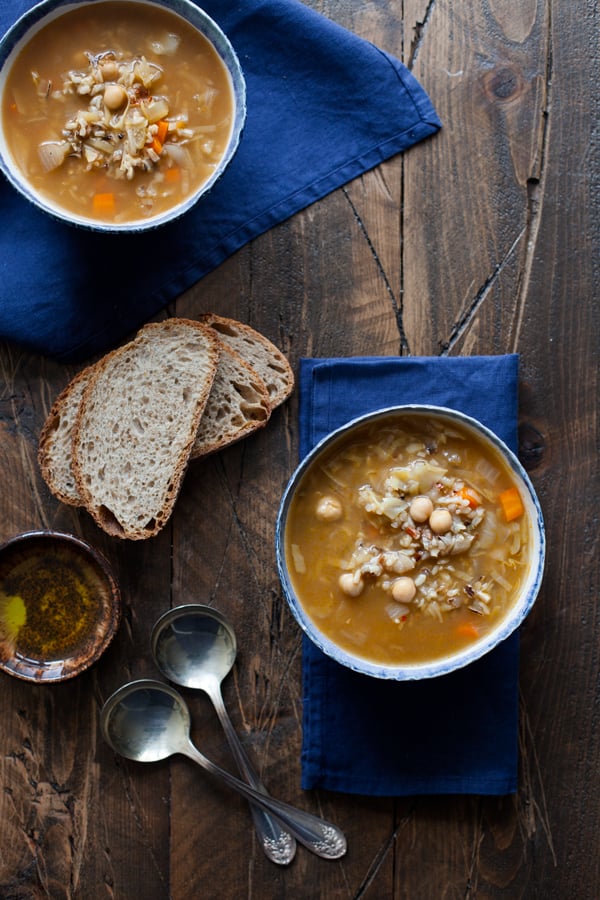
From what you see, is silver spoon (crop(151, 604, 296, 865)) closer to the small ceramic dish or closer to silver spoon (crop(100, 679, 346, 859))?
silver spoon (crop(100, 679, 346, 859))

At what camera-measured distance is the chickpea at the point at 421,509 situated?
2184 mm

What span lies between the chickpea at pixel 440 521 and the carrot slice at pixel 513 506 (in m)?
0.16

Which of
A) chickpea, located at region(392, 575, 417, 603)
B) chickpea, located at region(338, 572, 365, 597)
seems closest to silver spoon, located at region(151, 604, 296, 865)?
chickpea, located at region(338, 572, 365, 597)

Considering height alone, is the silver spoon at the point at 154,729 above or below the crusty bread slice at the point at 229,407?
below

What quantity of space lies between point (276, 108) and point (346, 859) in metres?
2.17

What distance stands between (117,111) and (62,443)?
0.92 metres

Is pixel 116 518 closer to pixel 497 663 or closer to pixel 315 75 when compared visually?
pixel 497 663

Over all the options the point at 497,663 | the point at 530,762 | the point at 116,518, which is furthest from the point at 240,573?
the point at 530,762

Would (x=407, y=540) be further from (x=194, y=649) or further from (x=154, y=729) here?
(x=154, y=729)

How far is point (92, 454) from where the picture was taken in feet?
8.13

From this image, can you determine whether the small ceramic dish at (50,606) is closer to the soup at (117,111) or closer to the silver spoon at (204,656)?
the silver spoon at (204,656)

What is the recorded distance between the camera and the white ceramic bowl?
221 cm

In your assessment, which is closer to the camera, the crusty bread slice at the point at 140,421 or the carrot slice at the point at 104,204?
the carrot slice at the point at 104,204

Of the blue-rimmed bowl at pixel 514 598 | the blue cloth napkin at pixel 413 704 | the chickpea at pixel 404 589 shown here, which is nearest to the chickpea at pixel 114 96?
the blue cloth napkin at pixel 413 704
